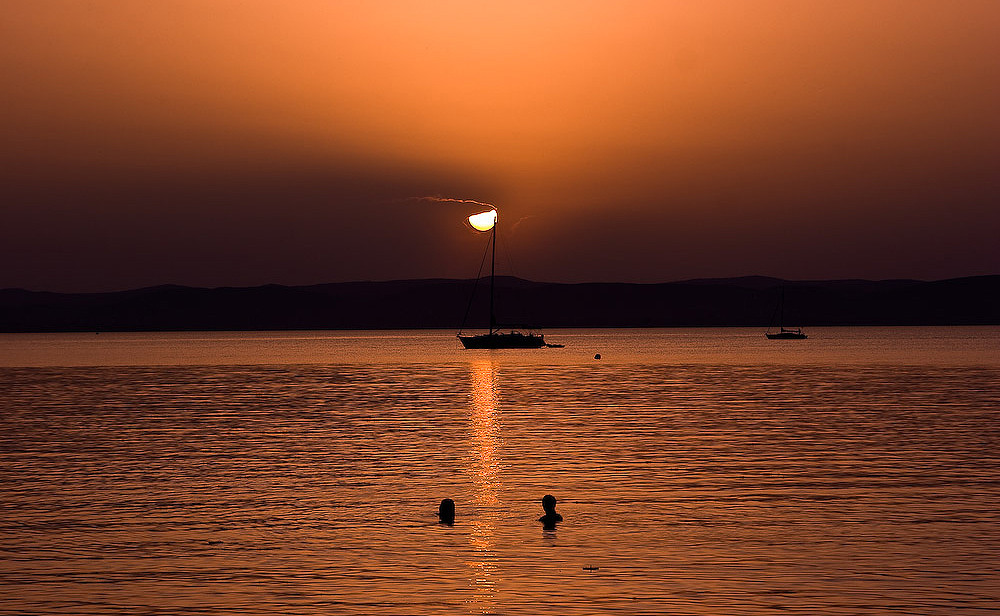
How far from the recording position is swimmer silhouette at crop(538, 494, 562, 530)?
2908 centimetres

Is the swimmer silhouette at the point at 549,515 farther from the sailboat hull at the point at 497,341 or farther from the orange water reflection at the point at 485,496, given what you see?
the sailboat hull at the point at 497,341

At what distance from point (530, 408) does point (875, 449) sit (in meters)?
27.7

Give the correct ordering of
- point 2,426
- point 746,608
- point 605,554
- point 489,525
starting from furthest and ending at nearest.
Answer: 1. point 2,426
2. point 489,525
3. point 605,554
4. point 746,608

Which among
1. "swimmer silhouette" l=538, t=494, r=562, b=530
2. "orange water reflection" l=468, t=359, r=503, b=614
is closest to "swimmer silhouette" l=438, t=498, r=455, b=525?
"orange water reflection" l=468, t=359, r=503, b=614

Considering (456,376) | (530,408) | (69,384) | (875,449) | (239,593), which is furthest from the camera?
(456,376)

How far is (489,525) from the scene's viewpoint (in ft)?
97.1

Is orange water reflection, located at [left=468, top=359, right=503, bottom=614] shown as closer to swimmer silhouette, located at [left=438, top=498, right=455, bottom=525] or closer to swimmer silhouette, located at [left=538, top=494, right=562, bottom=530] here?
swimmer silhouette, located at [left=438, top=498, right=455, bottom=525]

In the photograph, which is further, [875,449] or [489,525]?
[875,449]

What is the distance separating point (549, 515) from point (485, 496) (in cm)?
544

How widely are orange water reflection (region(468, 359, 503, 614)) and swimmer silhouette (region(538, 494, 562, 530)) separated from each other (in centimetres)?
119

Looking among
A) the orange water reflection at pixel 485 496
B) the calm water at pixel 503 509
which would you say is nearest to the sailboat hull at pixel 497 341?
the orange water reflection at pixel 485 496

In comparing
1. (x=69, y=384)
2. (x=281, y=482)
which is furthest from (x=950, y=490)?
(x=69, y=384)

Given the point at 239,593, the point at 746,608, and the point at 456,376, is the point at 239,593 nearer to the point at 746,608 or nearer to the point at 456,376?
the point at 746,608

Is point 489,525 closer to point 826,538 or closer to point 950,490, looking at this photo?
point 826,538
